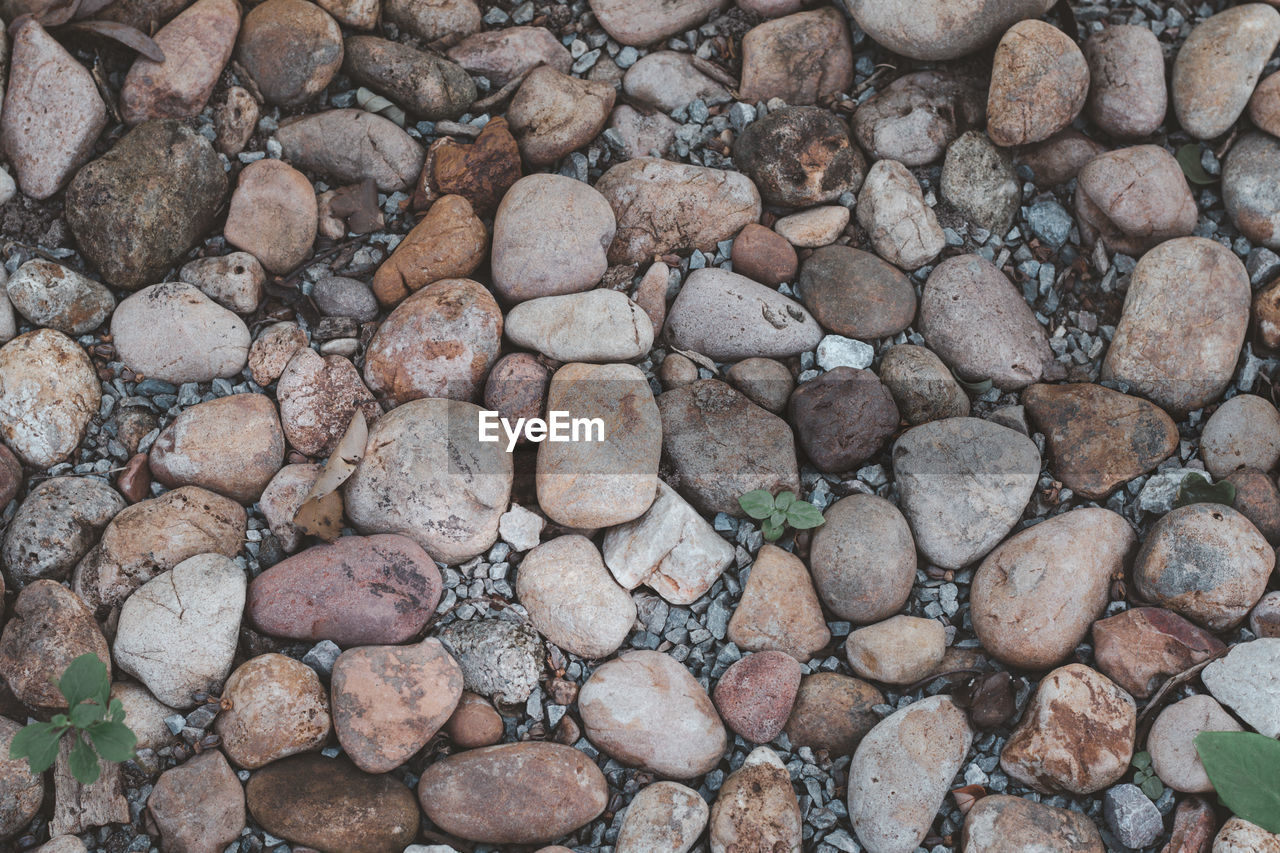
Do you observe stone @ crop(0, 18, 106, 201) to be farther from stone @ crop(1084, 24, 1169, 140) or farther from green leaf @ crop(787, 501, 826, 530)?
stone @ crop(1084, 24, 1169, 140)

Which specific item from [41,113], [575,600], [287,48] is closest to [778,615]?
[575,600]

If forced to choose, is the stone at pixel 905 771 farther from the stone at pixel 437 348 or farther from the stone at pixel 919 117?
the stone at pixel 919 117

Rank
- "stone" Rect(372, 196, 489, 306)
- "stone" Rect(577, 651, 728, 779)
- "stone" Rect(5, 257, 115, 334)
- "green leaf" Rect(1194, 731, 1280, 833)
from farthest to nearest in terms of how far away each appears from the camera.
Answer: "stone" Rect(372, 196, 489, 306) → "stone" Rect(5, 257, 115, 334) → "stone" Rect(577, 651, 728, 779) → "green leaf" Rect(1194, 731, 1280, 833)

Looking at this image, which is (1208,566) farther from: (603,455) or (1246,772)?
(603,455)

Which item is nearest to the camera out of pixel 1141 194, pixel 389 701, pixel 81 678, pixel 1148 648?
pixel 81 678

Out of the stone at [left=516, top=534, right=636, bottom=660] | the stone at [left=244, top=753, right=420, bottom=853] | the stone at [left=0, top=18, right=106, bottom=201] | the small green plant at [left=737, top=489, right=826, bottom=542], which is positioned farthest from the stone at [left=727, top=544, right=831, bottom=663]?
the stone at [left=0, top=18, right=106, bottom=201]

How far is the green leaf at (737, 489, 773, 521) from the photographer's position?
315 cm

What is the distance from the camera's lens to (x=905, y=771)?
9.21ft

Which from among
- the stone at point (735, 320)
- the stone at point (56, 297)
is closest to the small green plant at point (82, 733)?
the stone at point (56, 297)

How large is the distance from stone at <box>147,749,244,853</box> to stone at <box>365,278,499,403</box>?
1.34 metres

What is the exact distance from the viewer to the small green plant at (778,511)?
10.3 feet

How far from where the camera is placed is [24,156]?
3355 millimetres

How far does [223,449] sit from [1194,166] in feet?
12.7

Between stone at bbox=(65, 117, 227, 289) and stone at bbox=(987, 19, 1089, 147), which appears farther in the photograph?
stone at bbox=(987, 19, 1089, 147)
